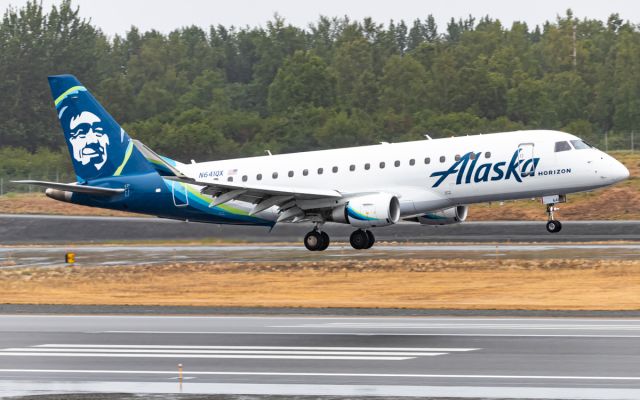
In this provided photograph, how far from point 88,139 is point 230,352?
27.2 metres

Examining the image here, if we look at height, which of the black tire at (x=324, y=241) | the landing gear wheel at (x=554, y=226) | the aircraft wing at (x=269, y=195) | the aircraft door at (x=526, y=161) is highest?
the aircraft door at (x=526, y=161)

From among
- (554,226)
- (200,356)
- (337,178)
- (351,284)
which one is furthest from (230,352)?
(337,178)

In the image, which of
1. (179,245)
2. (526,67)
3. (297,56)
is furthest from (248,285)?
(526,67)

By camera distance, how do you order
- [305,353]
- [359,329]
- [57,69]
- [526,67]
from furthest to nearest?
[526,67] → [57,69] → [359,329] → [305,353]

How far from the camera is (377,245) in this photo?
164 feet

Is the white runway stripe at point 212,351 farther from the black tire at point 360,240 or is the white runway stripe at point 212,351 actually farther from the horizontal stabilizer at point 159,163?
the black tire at point 360,240

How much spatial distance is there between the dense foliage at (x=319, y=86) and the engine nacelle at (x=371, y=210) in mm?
30691

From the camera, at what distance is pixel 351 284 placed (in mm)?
35781

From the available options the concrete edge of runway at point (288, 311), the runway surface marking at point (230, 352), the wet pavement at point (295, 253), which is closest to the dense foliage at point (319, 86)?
the wet pavement at point (295, 253)

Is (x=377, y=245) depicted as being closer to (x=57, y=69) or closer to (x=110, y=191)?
(x=110, y=191)

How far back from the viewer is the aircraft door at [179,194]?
45.5 meters

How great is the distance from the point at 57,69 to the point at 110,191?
8434 cm

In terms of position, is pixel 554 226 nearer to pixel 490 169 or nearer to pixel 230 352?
pixel 490 169

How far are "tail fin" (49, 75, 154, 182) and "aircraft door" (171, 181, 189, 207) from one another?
4.73 feet
